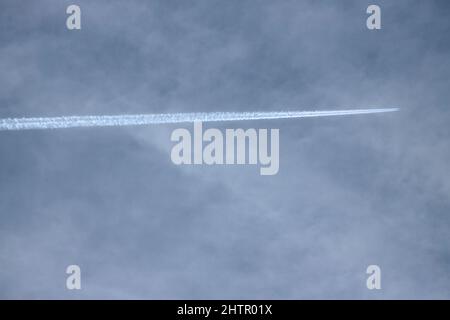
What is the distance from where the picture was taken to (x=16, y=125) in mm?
34688

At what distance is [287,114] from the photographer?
113ft
